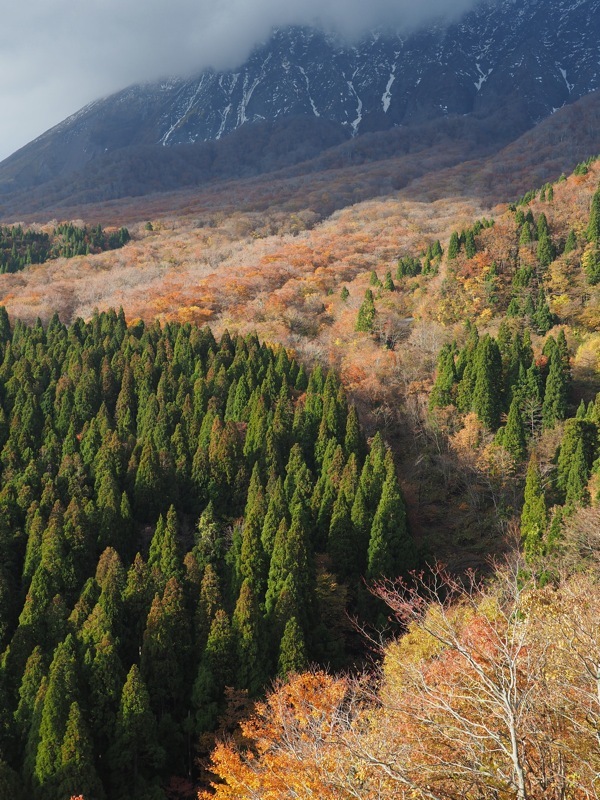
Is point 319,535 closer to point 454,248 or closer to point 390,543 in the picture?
point 390,543

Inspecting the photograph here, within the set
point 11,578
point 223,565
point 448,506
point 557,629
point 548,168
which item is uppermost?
point 548,168

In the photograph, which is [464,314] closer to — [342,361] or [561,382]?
[342,361]

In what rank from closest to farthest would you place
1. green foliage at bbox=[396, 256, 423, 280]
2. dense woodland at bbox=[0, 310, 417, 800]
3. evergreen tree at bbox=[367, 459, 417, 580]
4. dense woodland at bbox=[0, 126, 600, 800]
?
dense woodland at bbox=[0, 126, 600, 800] → dense woodland at bbox=[0, 310, 417, 800] → evergreen tree at bbox=[367, 459, 417, 580] → green foliage at bbox=[396, 256, 423, 280]

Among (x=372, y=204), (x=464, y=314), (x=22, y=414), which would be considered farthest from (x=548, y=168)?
(x=22, y=414)

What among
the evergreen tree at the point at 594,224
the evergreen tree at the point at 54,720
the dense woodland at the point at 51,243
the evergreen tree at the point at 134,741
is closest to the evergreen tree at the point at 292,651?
the evergreen tree at the point at 134,741

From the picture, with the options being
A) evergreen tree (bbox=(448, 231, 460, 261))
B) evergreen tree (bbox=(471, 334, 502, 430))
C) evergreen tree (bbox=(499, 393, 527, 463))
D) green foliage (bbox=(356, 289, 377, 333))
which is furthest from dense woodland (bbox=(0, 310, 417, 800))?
evergreen tree (bbox=(448, 231, 460, 261))

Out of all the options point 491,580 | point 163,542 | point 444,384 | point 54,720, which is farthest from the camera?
point 444,384

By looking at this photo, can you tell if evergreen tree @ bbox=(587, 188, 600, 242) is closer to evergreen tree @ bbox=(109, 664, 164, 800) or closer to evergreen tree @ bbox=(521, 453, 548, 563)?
evergreen tree @ bbox=(521, 453, 548, 563)

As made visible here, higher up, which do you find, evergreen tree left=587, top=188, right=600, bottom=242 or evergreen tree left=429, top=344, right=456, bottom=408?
evergreen tree left=587, top=188, right=600, bottom=242

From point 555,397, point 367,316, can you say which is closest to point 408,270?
point 367,316
